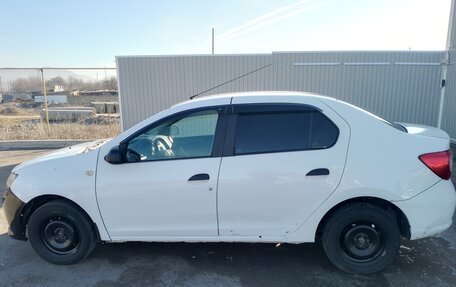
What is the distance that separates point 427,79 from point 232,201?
8211mm

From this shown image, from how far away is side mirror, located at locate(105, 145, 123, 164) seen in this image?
3.08 m

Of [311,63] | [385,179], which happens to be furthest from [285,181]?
[311,63]

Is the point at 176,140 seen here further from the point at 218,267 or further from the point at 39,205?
the point at 39,205

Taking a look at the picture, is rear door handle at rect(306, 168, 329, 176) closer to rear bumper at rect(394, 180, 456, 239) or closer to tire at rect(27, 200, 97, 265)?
rear bumper at rect(394, 180, 456, 239)

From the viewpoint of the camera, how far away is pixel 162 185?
3.10 m

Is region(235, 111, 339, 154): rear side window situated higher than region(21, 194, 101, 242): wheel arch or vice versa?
region(235, 111, 339, 154): rear side window

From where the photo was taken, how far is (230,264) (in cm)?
338

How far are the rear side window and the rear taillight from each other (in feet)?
2.67

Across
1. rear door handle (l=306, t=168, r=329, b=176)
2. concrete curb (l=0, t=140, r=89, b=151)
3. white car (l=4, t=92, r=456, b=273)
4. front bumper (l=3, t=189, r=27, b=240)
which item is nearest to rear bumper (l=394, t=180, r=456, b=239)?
white car (l=4, t=92, r=456, b=273)

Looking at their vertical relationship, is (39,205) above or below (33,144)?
above

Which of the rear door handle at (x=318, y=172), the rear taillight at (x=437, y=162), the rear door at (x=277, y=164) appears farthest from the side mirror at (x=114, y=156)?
the rear taillight at (x=437, y=162)

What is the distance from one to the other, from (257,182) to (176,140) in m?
0.95

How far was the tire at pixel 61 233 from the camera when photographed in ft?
10.8

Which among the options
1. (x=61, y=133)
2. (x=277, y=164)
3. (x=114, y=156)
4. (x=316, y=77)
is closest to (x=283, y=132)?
(x=277, y=164)
